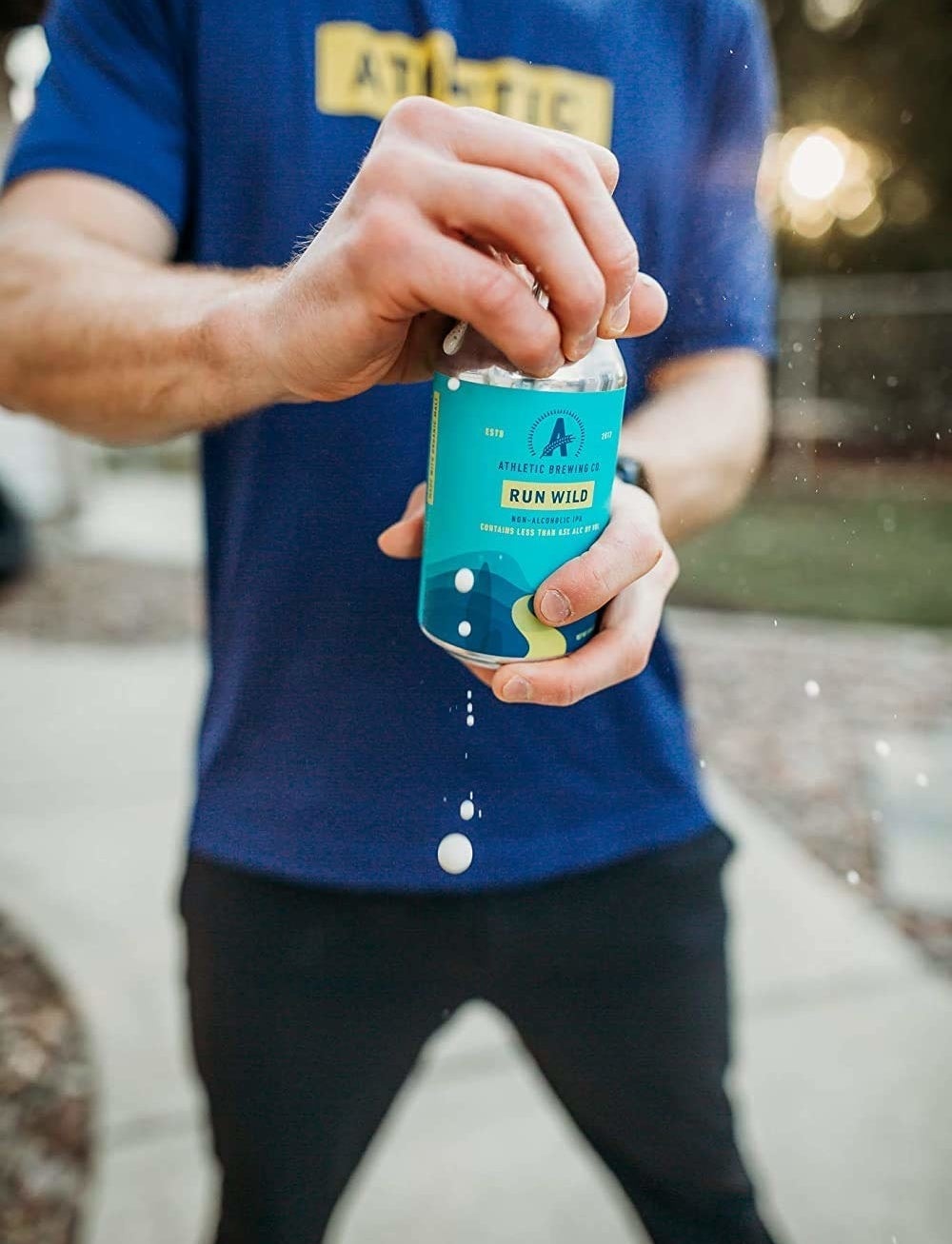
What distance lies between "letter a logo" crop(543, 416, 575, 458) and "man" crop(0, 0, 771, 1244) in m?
0.08

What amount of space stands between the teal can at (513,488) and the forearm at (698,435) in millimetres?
271

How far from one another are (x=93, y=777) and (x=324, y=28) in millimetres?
2890

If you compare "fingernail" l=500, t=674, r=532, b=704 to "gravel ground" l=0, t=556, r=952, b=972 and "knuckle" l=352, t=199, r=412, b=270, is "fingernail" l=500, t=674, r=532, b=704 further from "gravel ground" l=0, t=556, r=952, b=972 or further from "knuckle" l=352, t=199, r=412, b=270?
"gravel ground" l=0, t=556, r=952, b=972

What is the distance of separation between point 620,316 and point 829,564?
278 inches

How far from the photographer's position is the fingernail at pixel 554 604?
2.67 ft

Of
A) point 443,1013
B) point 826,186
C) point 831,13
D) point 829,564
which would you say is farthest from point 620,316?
point 831,13

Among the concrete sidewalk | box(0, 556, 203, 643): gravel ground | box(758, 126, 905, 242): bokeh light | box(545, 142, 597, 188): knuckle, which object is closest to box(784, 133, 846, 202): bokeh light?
box(758, 126, 905, 242): bokeh light

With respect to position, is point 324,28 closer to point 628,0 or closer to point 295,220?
point 295,220

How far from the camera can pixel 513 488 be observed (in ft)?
2.61

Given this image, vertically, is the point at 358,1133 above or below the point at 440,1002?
below

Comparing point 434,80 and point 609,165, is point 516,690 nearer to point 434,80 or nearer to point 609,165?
point 609,165

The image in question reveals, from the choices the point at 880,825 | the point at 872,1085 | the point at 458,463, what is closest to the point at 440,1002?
the point at 458,463

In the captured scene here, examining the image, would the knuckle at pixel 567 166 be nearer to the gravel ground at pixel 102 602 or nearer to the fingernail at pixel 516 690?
the fingernail at pixel 516 690

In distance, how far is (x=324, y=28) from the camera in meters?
0.99
